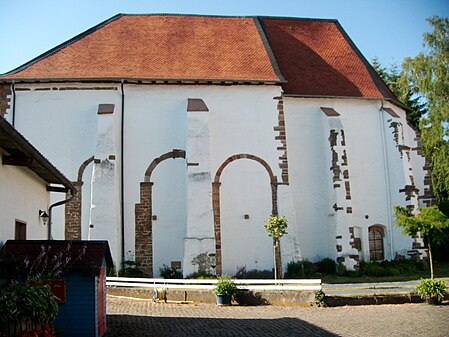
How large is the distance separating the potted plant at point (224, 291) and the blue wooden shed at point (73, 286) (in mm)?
6260

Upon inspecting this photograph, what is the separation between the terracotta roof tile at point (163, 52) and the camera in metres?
23.7

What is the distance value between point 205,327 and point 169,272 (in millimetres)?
10138

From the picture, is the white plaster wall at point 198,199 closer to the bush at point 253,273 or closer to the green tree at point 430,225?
the bush at point 253,273

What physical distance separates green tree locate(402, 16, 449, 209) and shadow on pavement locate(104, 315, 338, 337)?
21.1 metres

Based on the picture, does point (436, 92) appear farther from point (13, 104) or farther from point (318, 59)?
point (13, 104)

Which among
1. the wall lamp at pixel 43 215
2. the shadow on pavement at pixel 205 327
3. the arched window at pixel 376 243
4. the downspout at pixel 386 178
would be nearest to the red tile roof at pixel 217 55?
the downspout at pixel 386 178

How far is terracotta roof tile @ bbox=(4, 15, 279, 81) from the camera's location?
23.7m

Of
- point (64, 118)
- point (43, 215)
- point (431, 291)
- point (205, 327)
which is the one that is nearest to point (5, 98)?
point (64, 118)

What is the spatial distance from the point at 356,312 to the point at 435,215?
225 inches

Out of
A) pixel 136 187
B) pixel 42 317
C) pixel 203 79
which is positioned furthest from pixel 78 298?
pixel 203 79

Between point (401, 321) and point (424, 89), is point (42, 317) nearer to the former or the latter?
point (401, 321)

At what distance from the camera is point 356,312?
13914mm

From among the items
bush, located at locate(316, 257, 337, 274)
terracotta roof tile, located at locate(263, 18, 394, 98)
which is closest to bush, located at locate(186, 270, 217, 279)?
bush, located at locate(316, 257, 337, 274)

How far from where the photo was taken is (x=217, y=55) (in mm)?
25875
